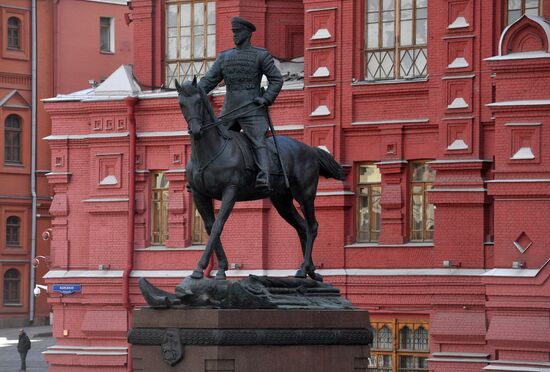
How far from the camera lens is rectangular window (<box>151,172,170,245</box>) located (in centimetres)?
4353

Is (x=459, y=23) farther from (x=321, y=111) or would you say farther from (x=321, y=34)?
(x=321, y=111)

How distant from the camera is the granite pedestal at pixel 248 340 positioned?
76.0 ft

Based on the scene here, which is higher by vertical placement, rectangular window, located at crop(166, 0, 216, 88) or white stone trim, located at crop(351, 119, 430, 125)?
rectangular window, located at crop(166, 0, 216, 88)

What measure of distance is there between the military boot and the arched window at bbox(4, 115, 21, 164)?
42268 millimetres

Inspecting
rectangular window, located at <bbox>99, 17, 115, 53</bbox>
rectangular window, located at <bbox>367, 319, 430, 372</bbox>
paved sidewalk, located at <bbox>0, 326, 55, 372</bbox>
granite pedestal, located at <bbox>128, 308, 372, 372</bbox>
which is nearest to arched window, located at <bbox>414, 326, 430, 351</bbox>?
rectangular window, located at <bbox>367, 319, 430, 372</bbox>

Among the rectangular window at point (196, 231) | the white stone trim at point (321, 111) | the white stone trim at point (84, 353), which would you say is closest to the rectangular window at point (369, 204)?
the white stone trim at point (321, 111)

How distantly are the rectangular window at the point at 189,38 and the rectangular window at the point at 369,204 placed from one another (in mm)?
5156

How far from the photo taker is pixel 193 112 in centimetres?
2395

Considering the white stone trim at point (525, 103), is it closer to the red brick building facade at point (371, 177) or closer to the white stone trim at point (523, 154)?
the red brick building facade at point (371, 177)

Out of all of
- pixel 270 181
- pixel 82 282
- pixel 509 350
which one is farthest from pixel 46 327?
pixel 270 181

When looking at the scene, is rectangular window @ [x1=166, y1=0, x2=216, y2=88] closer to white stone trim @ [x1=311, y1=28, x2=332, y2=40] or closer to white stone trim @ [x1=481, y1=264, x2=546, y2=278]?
white stone trim @ [x1=311, y1=28, x2=332, y2=40]

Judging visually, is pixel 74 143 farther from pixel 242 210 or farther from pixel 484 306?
pixel 484 306

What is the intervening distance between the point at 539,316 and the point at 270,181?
12.4m

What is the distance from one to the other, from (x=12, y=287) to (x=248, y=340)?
4352 centimetres
